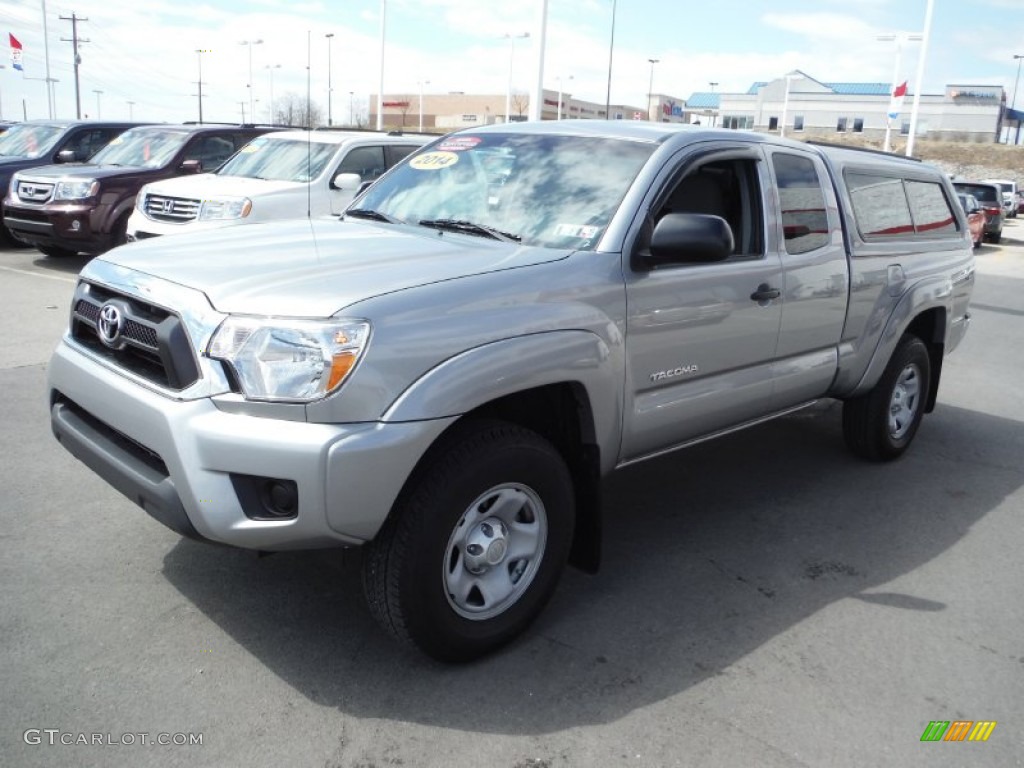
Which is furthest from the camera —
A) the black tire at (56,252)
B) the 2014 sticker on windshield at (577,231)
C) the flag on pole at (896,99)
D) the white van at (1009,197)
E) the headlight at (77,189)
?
the white van at (1009,197)

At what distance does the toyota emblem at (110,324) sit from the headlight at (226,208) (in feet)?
21.4

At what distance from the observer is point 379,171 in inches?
422

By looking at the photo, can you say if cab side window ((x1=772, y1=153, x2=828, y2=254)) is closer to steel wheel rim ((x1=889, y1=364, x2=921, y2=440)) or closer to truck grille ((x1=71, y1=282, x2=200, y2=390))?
steel wheel rim ((x1=889, y1=364, x2=921, y2=440))

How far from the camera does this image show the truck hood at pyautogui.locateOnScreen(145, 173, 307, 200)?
380 inches

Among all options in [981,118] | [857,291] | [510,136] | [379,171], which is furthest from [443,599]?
[981,118]

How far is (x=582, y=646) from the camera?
10.9 feet

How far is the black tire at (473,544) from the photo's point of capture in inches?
112

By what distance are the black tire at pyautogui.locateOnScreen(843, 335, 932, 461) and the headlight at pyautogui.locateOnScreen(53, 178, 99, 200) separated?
9368mm

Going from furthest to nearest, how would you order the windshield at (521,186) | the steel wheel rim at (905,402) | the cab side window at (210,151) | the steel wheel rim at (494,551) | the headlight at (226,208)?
1. the cab side window at (210,151)
2. the headlight at (226,208)
3. the steel wheel rim at (905,402)
4. the windshield at (521,186)
5. the steel wheel rim at (494,551)

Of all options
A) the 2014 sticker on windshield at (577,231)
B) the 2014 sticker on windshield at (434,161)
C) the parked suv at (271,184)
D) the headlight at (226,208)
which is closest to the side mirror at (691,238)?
the 2014 sticker on windshield at (577,231)

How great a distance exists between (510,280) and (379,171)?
26.5ft

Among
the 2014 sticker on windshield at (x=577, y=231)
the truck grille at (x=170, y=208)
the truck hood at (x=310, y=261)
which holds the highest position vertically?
the 2014 sticker on windshield at (x=577, y=231)

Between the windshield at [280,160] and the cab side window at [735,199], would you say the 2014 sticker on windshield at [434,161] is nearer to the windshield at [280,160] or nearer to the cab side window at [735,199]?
the cab side window at [735,199]

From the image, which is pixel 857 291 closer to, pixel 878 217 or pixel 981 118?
pixel 878 217
